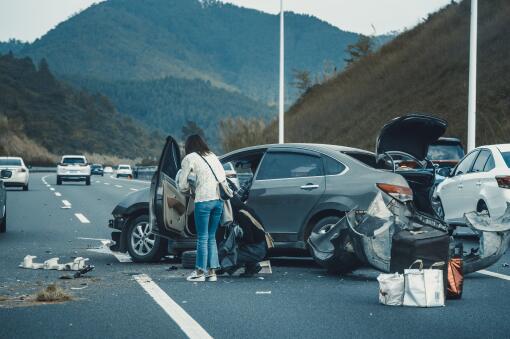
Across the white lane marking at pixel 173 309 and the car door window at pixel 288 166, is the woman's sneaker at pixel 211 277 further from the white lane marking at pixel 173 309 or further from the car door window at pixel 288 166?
the car door window at pixel 288 166

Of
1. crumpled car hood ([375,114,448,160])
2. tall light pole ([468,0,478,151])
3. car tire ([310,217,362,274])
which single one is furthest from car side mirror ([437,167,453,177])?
tall light pole ([468,0,478,151])

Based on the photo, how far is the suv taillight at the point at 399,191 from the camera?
11172 mm

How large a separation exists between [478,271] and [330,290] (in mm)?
2900

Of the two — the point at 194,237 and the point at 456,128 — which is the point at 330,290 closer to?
the point at 194,237

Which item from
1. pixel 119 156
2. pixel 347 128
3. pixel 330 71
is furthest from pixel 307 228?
pixel 119 156

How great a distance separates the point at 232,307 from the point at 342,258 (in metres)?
2.68

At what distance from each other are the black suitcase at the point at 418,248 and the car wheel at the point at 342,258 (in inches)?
33.4

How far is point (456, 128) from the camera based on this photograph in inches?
1559

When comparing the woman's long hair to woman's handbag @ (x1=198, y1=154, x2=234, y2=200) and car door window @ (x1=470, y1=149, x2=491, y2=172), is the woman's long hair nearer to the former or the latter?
woman's handbag @ (x1=198, y1=154, x2=234, y2=200)

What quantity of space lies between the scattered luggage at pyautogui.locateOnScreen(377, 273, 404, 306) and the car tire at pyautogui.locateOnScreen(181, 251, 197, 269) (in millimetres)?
3688

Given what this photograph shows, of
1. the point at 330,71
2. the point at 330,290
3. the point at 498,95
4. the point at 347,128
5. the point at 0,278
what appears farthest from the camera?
the point at 330,71

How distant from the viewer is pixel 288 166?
40.6 feet

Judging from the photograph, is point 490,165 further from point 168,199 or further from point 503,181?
point 168,199

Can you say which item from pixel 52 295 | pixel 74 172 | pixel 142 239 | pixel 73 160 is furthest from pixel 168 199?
pixel 73 160
